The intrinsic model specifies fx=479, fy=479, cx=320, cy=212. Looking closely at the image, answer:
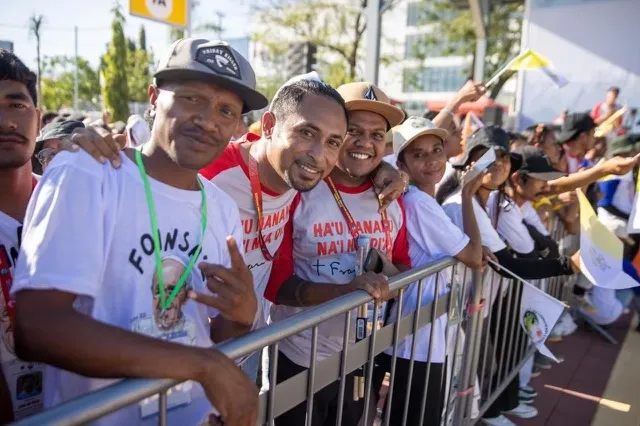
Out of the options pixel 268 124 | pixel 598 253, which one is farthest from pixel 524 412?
pixel 268 124

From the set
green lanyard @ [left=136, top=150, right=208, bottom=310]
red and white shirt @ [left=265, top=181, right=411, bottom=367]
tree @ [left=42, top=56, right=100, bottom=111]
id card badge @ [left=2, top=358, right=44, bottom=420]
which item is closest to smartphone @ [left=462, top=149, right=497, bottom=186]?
red and white shirt @ [left=265, top=181, right=411, bottom=367]

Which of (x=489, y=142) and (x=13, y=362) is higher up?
(x=489, y=142)

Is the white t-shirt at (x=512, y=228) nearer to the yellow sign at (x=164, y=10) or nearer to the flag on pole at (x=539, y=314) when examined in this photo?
the flag on pole at (x=539, y=314)

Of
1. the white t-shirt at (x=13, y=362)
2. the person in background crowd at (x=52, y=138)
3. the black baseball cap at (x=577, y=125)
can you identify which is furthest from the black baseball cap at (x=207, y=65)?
the black baseball cap at (x=577, y=125)

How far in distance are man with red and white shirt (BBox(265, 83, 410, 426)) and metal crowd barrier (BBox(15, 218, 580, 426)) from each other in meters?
0.22

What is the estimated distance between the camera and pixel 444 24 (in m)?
22.9

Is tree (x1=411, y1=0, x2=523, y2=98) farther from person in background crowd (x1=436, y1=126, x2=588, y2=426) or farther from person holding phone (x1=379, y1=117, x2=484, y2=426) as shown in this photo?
person holding phone (x1=379, y1=117, x2=484, y2=426)

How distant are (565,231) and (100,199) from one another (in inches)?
197

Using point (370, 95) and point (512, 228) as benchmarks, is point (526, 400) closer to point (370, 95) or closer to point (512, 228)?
point (512, 228)

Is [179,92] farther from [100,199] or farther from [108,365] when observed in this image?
[108,365]

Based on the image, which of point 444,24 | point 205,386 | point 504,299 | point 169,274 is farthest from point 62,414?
point 444,24

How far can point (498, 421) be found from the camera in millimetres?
3625

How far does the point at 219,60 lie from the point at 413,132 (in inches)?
62.8

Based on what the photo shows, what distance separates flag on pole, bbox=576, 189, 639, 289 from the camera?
2.96 meters
